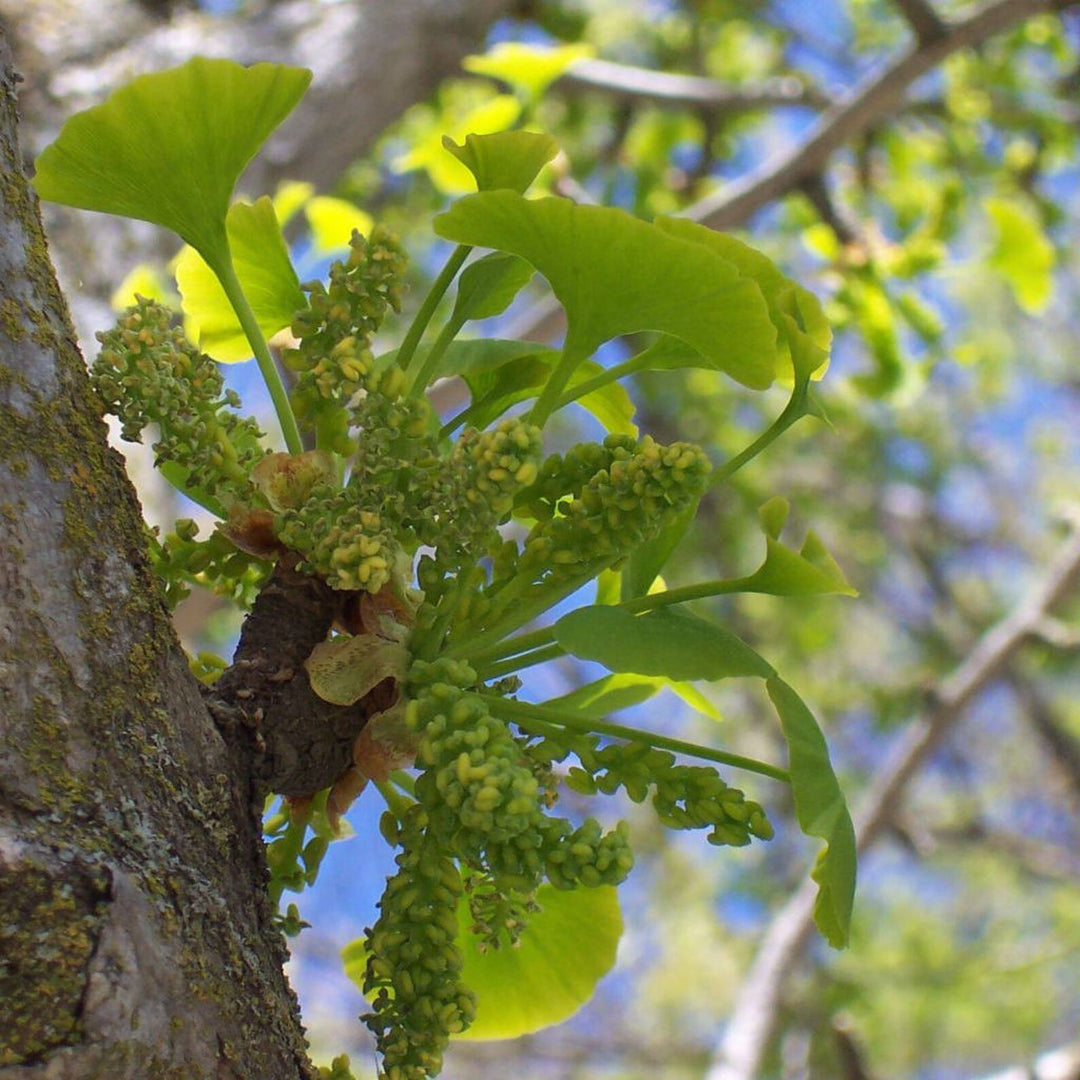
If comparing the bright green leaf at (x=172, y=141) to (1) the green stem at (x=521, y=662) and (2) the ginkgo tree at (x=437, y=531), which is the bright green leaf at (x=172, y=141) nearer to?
(2) the ginkgo tree at (x=437, y=531)

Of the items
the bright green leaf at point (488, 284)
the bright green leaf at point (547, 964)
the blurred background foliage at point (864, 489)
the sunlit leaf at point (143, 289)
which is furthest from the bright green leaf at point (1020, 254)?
the bright green leaf at point (547, 964)

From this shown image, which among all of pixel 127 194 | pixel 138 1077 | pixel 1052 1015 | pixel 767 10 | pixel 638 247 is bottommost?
pixel 138 1077

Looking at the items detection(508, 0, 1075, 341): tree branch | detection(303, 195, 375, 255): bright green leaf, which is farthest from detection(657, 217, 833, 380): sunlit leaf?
detection(508, 0, 1075, 341): tree branch

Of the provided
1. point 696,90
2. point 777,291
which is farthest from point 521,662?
point 696,90

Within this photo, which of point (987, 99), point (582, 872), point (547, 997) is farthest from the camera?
point (987, 99)

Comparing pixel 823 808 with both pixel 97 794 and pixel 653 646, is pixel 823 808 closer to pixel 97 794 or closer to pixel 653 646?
pixel 653 646

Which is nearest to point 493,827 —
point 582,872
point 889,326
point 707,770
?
point 582,872

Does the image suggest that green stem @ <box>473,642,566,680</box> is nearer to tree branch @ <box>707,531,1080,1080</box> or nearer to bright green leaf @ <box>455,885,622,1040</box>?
bright green leaf @ <box>455,885,622,1040</box>

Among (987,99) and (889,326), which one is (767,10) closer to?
(987,99)
